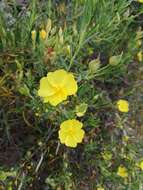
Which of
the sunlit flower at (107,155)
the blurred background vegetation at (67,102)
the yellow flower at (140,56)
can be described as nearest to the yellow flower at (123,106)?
the blurred background vegetation at (67,102)

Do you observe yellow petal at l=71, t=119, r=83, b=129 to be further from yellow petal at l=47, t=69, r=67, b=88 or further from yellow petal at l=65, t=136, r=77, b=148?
yellow petal at l=47, t=69, r=67, b=88

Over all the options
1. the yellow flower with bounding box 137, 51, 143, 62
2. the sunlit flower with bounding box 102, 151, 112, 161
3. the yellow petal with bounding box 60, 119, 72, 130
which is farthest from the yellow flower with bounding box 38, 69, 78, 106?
the yellow flower with bounding box 137, 51, 143, 62

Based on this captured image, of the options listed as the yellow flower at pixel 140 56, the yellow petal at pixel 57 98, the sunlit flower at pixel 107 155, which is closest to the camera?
the yellow petal at pixel 57 98

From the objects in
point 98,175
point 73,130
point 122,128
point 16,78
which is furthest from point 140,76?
point 16,78

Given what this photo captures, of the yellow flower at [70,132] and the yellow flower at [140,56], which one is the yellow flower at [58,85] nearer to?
the yellow flower at [70,132]

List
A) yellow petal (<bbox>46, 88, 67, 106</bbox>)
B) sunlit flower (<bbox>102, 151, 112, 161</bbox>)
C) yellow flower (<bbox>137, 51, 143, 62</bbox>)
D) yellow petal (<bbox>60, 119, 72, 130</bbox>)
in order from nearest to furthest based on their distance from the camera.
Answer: yellow petal (<bbox>46, 88, 67, 106</bbox>)
yellow petal (<bbox>60, 119, 72, 130</bbox>)
sunlit flower (<bbox>102, 151, 112, 161</bbox>)
yellow flower (<bbox>137, 51, 143, 62</bbox>)

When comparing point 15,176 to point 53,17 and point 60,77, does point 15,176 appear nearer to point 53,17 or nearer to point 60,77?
point 60,77

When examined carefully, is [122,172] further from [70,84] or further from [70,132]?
[70,84]

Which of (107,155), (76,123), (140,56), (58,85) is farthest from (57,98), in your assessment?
(140,56)
